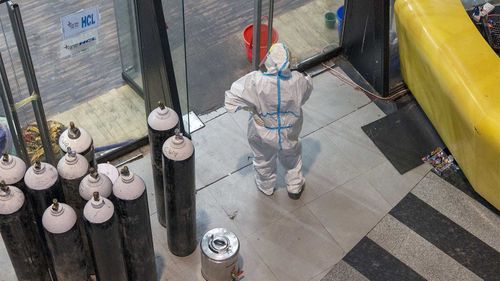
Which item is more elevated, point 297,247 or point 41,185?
point 41,185

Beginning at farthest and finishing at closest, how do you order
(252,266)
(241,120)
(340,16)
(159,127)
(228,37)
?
(228,37) < (340,16) < (241,120) < (252,266) < (159,127)

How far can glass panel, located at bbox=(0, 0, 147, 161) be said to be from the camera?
16.3ft

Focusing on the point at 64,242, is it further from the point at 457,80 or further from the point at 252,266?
the point at 457,80

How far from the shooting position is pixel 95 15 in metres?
5.10

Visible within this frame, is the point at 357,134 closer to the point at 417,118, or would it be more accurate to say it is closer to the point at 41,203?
the point at 417,118

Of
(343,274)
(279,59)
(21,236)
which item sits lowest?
(343,274)

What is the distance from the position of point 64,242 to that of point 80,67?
5.45 ft

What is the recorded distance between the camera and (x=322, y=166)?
6.05m

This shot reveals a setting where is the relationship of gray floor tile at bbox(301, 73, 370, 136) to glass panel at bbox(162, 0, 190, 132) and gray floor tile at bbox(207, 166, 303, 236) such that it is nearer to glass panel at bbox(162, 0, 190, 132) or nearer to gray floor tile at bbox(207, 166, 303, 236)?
gray floor tile at bbox(207, 166, 303, 236)

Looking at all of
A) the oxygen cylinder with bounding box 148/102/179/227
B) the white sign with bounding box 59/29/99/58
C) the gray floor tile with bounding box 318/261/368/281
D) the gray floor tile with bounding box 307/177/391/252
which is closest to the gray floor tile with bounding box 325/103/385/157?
the gray floor tile with bounding box 307/177/391/252

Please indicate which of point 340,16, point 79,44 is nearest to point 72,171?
point 79,44

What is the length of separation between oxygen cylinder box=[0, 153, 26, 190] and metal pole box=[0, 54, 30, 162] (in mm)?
777

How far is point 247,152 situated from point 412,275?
166 centimetres

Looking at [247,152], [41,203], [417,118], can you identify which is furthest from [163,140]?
[417,118]
